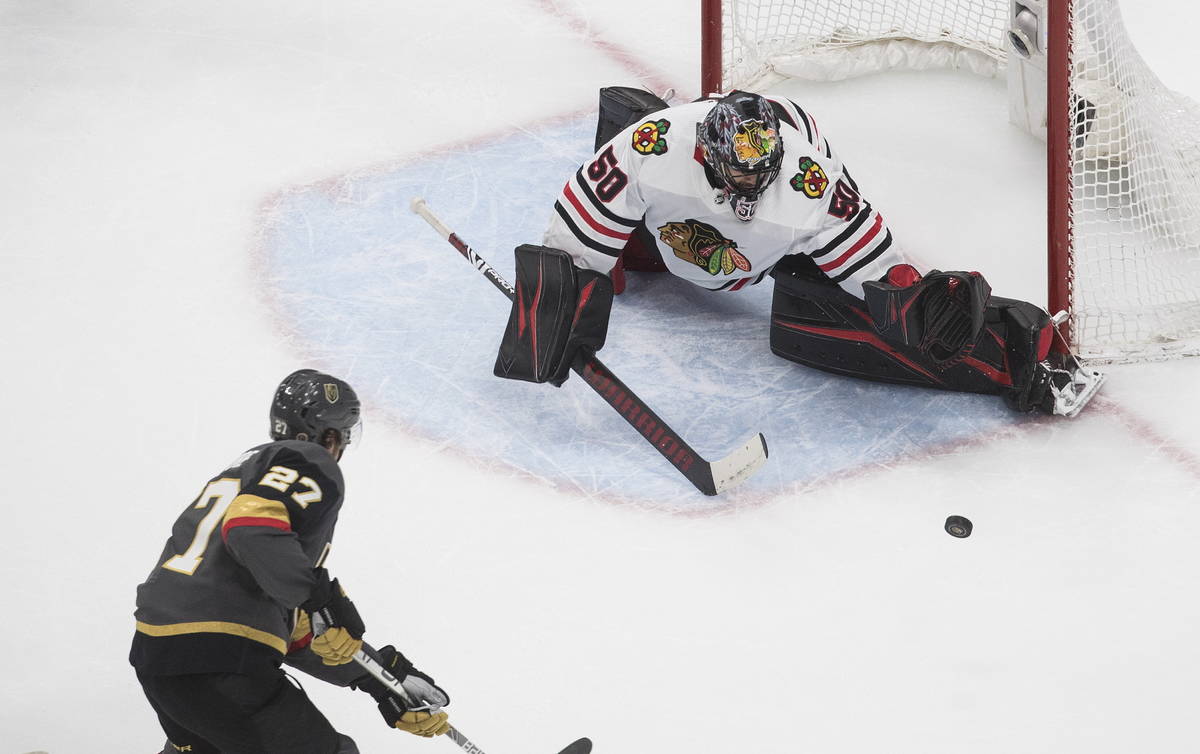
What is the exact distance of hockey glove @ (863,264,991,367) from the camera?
3484 millimetres

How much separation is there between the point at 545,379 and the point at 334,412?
4.15 ft

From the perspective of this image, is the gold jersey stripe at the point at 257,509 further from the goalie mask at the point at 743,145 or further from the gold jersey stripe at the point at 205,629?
the goalie mask at the point at 743,145

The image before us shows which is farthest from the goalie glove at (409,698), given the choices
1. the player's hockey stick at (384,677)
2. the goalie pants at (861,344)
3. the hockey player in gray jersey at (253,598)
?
the goalie pants at (861,344)

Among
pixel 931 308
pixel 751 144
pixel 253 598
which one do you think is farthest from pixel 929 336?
pixel 253 598

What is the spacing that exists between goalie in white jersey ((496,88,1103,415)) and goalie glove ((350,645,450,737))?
124 cm

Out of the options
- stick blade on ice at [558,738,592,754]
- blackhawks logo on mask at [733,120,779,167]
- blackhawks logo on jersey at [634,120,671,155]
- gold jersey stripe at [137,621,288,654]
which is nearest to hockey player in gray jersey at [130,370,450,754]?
gold jersey stripe at [137,621,288,654]

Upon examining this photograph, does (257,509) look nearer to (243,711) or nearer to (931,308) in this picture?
(243,711)

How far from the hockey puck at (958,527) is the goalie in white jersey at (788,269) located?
1.39 ft

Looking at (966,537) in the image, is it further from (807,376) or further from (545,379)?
(545,379)

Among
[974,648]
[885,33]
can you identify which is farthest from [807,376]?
[885,33]

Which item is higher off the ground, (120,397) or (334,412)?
(334,412)

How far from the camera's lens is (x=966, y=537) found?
3.38 meters

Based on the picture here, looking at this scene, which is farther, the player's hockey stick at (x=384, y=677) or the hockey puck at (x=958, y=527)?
the hockey puck at (x=958, y=527)

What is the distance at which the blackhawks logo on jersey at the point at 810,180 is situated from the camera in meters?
3.61
